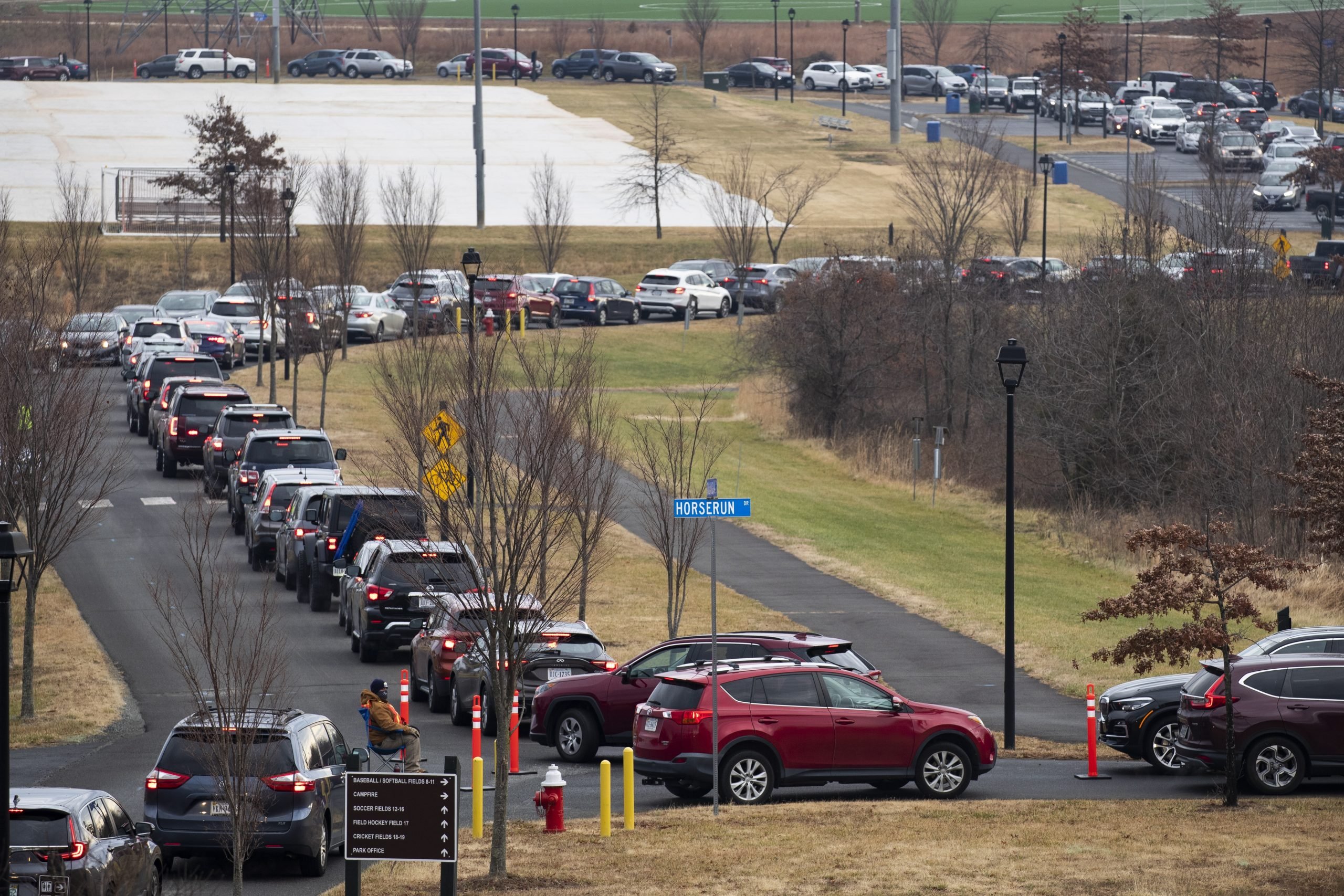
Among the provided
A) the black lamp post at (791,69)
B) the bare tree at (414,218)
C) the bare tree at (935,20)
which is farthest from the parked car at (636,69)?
the bare tree at (414,218)

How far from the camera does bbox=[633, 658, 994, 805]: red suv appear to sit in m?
16.7

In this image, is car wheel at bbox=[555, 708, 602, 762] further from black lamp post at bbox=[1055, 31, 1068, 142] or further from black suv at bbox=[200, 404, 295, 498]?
black lamp post at bbox=[1055, 31, 1068, 142]

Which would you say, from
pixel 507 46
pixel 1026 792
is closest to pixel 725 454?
pixel 1026 792

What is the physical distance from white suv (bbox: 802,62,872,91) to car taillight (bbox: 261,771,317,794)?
104 m

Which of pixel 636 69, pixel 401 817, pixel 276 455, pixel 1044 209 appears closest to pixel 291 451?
pixel 276 455

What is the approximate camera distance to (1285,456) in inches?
1430

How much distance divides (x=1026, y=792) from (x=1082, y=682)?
275 inches

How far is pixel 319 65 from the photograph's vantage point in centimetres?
10788

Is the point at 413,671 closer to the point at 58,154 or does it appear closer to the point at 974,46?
the point at 58,154

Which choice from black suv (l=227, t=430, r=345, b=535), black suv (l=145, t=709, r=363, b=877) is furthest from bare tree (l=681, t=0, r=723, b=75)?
black suv (l=145, t=709, r=363, b=877)

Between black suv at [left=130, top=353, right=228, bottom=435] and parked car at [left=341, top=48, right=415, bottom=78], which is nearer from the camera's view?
black suv at [left=130, top=353, right=228, bottom=435]

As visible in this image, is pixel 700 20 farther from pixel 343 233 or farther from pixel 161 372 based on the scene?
pixel 161 372

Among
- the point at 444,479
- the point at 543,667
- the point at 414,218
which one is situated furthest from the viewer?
the point at 414,218

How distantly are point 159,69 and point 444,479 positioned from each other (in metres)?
94.5
